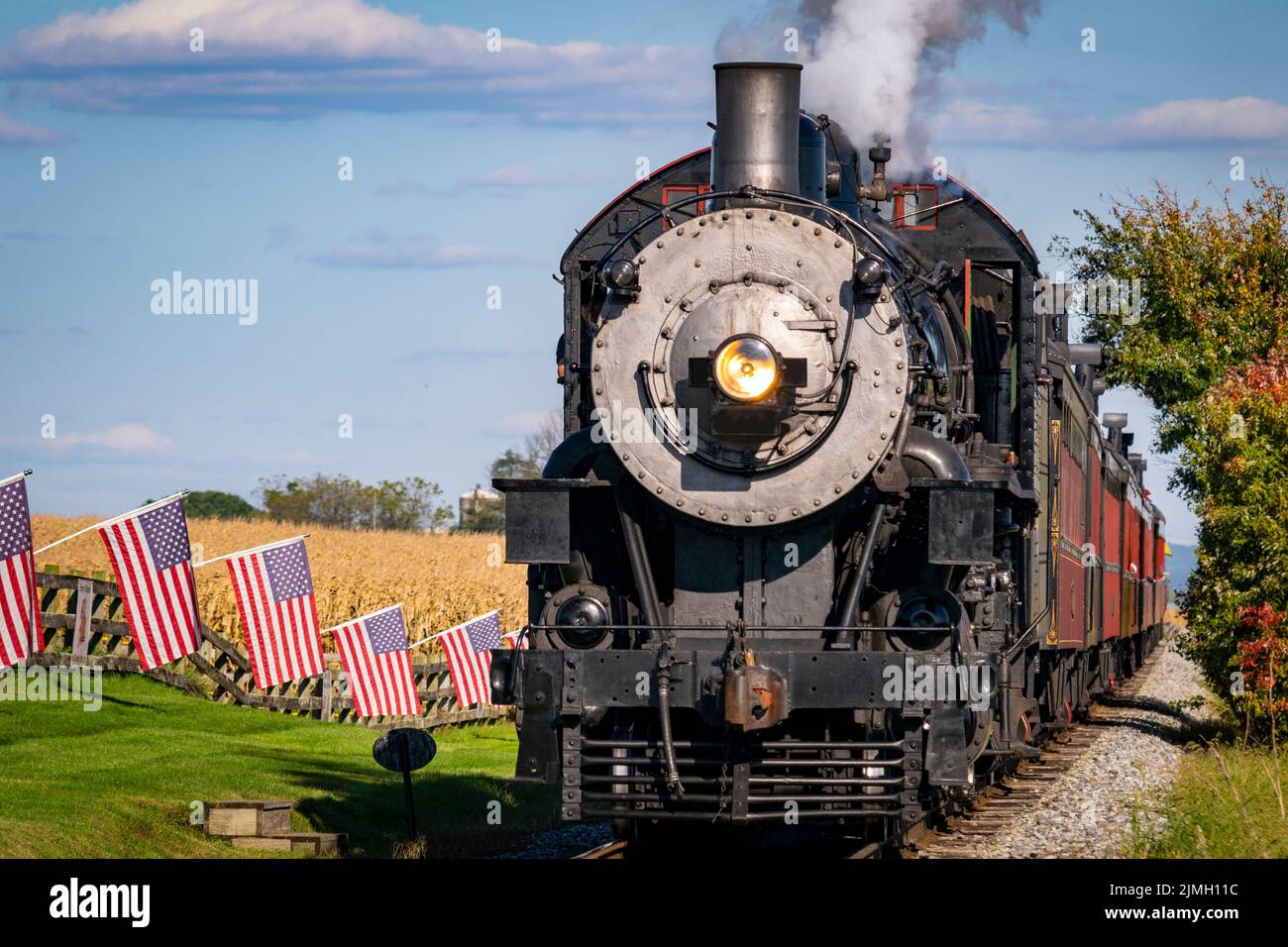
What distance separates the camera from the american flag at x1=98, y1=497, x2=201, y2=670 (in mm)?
15828

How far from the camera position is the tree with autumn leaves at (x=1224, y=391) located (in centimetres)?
1822

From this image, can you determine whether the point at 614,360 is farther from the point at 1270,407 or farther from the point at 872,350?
the point at 1270,407

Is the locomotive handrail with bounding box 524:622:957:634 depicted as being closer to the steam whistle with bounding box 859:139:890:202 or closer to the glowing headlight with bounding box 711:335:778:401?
the glowing headlight with bounding box 711:335:778:401

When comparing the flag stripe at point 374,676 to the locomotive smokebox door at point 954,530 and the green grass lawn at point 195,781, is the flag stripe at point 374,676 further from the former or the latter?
the locomotive smokebox door at point 954,530

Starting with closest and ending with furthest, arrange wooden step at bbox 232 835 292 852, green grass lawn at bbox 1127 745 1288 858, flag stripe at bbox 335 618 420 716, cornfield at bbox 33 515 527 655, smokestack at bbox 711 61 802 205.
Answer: smokestack at bbox 711 61 802 205
green grass lawn at bbox 1127 745 1288 858
wooden step at bbox 232 835 292 852
flag stripe at bbox 335 618 420 716
cornfield at bbox 33 515 527 655

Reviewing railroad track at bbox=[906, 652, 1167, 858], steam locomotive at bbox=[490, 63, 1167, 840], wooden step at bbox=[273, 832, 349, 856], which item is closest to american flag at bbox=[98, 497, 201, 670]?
wooden step at bbox=[273, 832, 349, 856]

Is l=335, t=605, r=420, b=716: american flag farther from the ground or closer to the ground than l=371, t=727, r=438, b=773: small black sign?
farther from the ground

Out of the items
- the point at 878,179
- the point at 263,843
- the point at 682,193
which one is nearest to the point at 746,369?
the point at 682,193

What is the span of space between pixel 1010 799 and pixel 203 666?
10.4 metres

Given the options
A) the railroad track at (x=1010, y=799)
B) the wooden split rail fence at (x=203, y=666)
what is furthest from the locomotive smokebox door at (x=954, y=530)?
the wooden split rail fence at (x=203, y=666)

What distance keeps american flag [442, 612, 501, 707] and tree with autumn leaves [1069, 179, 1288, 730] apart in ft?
26.8

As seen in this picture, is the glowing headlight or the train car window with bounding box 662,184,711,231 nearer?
the glowing headlight

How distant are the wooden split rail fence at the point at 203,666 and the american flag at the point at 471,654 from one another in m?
1.22
